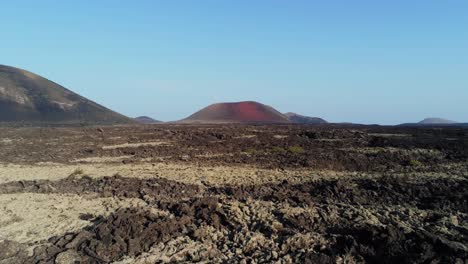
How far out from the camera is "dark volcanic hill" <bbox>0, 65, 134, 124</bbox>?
65.7 m

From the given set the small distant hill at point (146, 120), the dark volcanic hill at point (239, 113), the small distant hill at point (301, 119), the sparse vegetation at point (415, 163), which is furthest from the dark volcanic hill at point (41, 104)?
the sparse vegetation at point (415, 163)

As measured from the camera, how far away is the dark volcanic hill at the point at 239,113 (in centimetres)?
9800

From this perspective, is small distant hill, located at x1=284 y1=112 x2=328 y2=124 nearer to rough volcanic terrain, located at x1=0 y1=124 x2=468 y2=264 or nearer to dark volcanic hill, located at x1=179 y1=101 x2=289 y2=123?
dark volcanic hill, located at x1=179 y1=101 x2=289 y2=123

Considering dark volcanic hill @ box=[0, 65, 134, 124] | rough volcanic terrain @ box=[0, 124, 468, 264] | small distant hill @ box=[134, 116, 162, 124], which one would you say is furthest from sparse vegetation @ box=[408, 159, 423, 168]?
small distant hill @ box=[134, 116, 162, 124]

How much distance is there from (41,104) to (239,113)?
1706 inches

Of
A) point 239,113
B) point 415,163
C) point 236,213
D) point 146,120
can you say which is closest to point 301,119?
point 239,113

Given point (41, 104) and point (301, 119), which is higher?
point (41, 104)

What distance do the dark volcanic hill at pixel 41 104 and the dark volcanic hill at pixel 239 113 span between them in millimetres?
24181

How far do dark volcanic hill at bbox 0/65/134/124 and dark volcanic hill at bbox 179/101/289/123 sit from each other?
24.2 metres

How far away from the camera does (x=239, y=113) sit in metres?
101

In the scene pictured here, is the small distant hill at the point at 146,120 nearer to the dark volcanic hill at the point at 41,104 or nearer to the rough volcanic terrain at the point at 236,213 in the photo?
the dark volcanic hill at the point at 41,104

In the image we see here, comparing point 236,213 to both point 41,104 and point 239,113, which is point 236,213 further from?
point 239,113

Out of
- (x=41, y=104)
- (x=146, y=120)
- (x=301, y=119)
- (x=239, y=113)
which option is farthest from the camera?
(x=146, y=120)

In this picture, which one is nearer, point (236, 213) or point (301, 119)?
point (236, 213)
